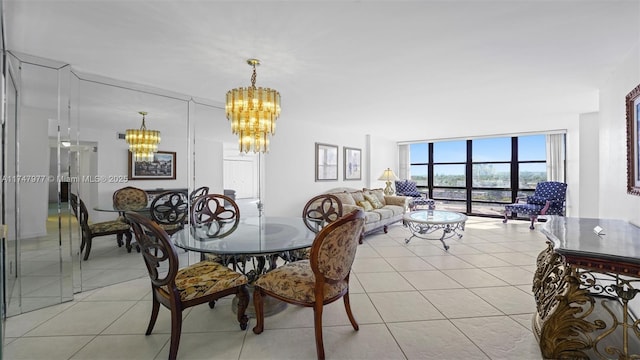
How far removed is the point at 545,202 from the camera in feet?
19.6

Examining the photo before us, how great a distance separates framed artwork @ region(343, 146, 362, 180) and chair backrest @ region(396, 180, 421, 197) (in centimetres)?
163

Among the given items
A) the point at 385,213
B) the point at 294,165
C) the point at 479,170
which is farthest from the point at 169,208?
the point at 479,170

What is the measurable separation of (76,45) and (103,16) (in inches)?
26.1

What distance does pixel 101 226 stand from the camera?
118 inches

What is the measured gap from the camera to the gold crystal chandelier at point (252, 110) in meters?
2.45

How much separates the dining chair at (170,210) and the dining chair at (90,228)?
34cm

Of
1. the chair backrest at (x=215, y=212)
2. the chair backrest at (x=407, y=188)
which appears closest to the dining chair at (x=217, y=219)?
the chair backrest at (x=215, y=212)

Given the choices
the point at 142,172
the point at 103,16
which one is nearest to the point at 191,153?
the point at 142,172

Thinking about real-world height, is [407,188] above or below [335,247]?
above

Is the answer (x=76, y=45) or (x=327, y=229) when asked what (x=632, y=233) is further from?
(x=76, y=45)

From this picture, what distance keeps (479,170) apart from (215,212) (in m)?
7.15

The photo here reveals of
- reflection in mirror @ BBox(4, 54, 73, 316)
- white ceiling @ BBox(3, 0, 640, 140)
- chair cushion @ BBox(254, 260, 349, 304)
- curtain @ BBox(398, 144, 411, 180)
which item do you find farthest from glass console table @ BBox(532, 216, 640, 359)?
curtain @ BBox(398, 144, 411, 180)

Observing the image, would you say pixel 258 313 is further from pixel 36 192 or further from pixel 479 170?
pixel 479 170

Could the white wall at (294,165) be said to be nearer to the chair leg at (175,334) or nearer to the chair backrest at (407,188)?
the chair backrest at (407,188)
